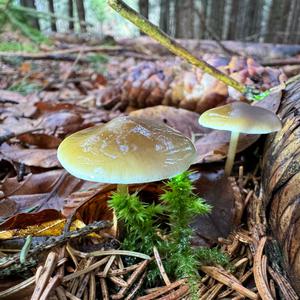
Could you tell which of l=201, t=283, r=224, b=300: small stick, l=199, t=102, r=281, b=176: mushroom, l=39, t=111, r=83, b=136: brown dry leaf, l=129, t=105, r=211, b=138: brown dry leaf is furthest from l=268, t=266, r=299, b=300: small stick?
l=39, t=111, r=83, b=136: brown dry leaf

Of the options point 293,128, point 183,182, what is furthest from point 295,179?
point 183,182

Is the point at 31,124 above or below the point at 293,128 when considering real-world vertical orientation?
below

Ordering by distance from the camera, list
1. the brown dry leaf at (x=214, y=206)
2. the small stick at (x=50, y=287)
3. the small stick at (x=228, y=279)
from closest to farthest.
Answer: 1. the small stick at (x=50, y=287)
2. the small stick at (x=228, y=279)
3. the brown dry leaf at (x=214, y=206)

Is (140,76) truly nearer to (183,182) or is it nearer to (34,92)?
(34,92)

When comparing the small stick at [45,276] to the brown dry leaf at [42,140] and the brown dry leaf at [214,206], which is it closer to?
the brown dry leaf at [214,206]

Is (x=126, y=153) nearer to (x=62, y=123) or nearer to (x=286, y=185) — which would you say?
(x=286, y=185)

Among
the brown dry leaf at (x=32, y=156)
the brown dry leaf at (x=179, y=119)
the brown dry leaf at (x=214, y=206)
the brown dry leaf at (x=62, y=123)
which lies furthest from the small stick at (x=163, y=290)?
the brown dry leaf at (x=62, y=123)

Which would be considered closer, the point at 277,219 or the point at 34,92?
the point at 277,219
